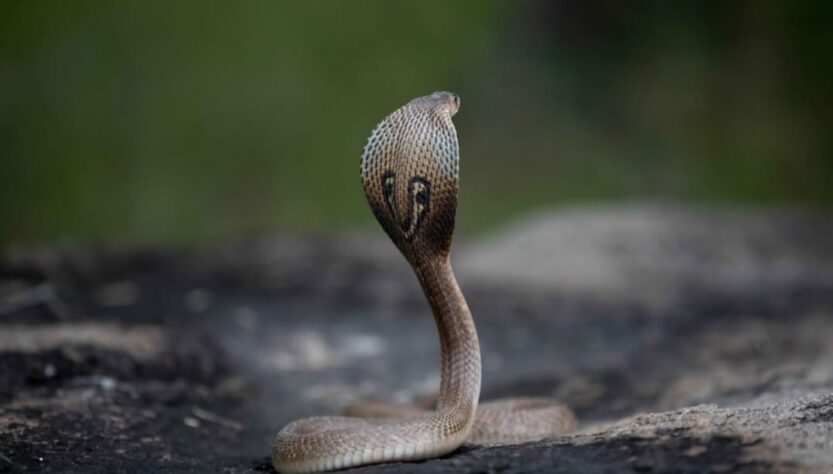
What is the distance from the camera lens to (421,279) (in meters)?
3.20

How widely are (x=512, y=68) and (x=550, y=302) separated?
5.72 meters

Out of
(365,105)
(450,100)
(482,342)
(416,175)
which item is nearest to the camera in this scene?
(416,175)

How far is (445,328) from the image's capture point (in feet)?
10.5

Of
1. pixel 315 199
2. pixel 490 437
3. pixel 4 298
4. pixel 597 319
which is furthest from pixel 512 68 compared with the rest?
pixel 490 437

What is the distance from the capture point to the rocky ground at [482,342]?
2.96 meters

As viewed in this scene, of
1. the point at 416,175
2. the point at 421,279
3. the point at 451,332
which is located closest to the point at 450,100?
the point at 416,175

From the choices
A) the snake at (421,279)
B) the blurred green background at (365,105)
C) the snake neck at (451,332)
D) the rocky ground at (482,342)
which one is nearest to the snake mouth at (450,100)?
the snake at (421,279)

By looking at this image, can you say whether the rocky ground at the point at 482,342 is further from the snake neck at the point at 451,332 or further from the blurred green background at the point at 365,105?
the blurred green background at the point at 365,105

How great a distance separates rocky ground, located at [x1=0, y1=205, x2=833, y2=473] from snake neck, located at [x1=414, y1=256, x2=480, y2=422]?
0.23 m

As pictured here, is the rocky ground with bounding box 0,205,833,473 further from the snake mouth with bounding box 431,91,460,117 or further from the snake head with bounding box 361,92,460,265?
the snake mouth with bounding box 431,91,460,117

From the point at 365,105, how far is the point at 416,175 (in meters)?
8.82

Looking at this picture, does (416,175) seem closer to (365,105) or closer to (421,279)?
(421,279)

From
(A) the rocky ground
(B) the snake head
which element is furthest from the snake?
(A) the rocky ground

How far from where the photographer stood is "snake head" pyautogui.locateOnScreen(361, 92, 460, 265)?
2.93 metres
